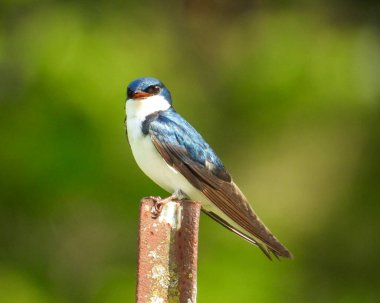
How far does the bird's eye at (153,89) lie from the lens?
13.0ft

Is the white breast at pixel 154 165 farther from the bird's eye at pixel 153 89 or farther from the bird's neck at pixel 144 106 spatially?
the bird's eye at pixel 153 89

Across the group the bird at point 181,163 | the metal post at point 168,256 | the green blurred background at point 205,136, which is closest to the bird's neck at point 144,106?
the bird at point 181,163

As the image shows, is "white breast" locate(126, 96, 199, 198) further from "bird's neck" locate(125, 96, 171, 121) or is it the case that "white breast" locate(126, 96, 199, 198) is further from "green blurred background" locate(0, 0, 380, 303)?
"green blurred background" locate(0, 0, 380, 303)

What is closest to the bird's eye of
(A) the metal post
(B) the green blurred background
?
(A) the metal post

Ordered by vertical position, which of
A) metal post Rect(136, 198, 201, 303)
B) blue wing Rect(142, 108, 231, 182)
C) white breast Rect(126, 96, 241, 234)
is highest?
blue wing Rect(142, 108, 231, 182)

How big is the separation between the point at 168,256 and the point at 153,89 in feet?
5.41

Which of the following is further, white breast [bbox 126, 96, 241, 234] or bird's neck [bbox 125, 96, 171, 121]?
bird's neck [bbox 125, 96, 171, 121]

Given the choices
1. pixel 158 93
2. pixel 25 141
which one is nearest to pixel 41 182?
pixel 25 141

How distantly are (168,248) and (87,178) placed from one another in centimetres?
397

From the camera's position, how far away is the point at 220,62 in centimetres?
773

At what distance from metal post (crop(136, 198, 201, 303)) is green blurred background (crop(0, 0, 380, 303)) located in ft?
11.2

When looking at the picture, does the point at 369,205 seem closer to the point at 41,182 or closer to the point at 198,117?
the point at 198,117

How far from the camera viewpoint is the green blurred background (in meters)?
6.24

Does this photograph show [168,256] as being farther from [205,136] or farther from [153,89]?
[205,136]
